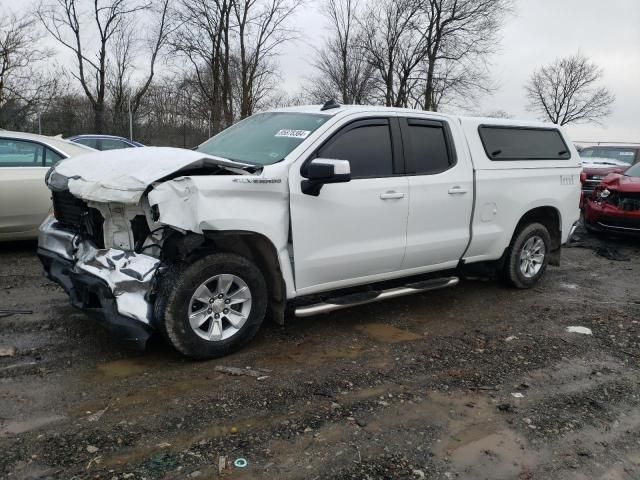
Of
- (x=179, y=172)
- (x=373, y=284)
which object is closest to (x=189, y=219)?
(x=179, y=172)

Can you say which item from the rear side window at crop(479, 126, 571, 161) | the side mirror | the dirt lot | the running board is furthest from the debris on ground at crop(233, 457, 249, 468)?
the rear side window at crop(479, 126, 571, 161)

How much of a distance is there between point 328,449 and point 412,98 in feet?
97.5

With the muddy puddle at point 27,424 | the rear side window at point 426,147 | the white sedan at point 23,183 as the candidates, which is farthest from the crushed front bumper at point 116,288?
the white sedan at point 23,183

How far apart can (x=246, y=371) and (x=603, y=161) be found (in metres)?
12.5

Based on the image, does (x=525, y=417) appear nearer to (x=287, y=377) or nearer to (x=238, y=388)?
(x=287, y=377)

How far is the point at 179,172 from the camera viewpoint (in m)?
3.55

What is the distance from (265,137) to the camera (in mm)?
4441

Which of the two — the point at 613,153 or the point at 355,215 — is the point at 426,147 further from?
the point at 613,153

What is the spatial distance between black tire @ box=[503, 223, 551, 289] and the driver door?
1.81 metres

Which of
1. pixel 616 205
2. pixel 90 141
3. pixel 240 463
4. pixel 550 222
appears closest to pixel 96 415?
pixel 240 463

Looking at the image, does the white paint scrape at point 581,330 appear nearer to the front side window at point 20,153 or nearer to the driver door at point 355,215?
the driver door at point 355,215

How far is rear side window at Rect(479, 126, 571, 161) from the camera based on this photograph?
5367 mm

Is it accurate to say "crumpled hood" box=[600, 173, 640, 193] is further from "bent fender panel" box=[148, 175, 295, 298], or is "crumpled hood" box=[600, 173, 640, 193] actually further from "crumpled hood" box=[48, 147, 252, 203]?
"crumpled hood" box=[48, 147, 252, 203]

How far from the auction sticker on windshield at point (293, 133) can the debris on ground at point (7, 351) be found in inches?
103
